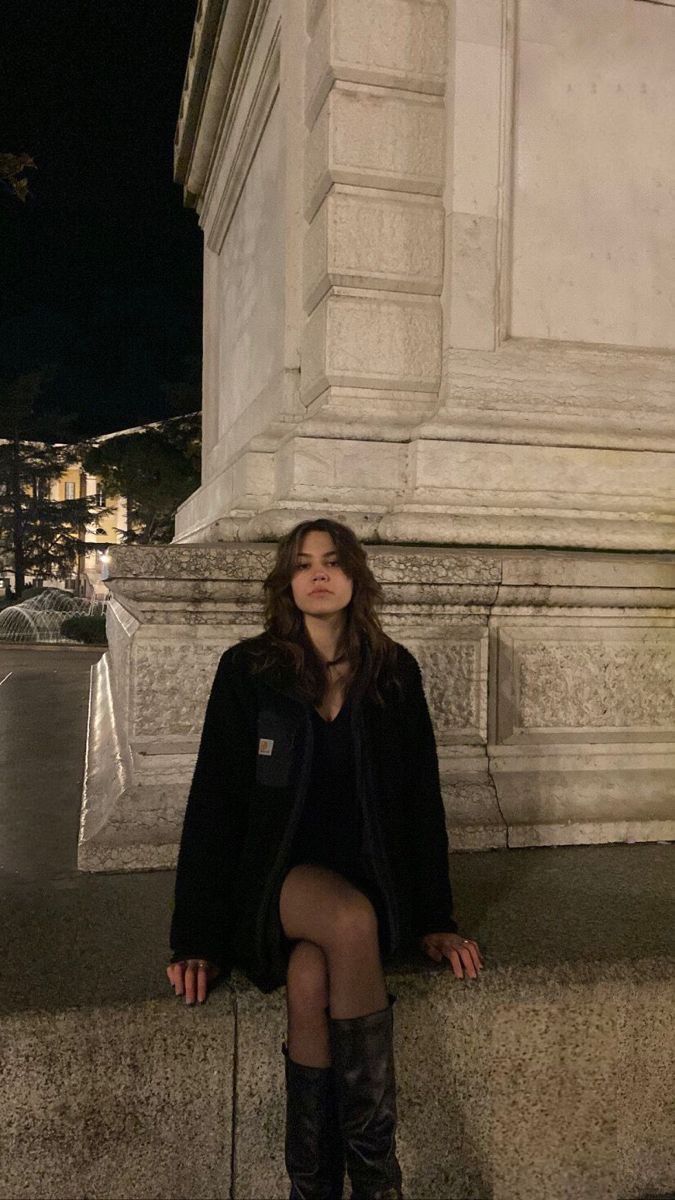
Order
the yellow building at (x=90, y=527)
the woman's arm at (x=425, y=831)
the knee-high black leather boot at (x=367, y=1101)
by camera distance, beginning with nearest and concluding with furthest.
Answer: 1. the knee-high black leather boot at (x=367, y=1101)
2. the woman's arm at (x=425, y=831)
3. the yellow building at (x=90, y=527)

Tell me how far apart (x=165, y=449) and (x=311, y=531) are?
22.9 metres

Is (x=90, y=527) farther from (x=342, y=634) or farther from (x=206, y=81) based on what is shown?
(x=342, y=634)

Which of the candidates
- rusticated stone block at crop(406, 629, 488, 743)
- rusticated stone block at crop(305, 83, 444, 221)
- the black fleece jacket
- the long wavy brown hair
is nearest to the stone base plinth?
rusticated stone block at crop(406, 629, 488, 743)

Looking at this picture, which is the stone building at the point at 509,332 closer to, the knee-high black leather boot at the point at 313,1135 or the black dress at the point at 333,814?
the black dress at the point at 333,814

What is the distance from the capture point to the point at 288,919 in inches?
87.2

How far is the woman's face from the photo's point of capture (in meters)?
2.58

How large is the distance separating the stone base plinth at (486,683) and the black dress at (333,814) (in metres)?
1.01

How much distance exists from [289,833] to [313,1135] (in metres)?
0.69

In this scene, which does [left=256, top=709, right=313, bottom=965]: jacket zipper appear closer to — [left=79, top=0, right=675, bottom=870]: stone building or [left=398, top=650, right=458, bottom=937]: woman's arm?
[left=398, top=650, right=458, bottom=937]: woman's arm

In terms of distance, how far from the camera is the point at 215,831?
2.38m

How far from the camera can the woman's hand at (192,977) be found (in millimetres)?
2213

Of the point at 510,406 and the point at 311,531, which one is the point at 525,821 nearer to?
the point at 311,531

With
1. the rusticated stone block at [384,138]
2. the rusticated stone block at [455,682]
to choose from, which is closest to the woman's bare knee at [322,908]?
the rusticated stone block at [455,682]

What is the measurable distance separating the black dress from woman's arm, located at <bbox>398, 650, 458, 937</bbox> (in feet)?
0.72
